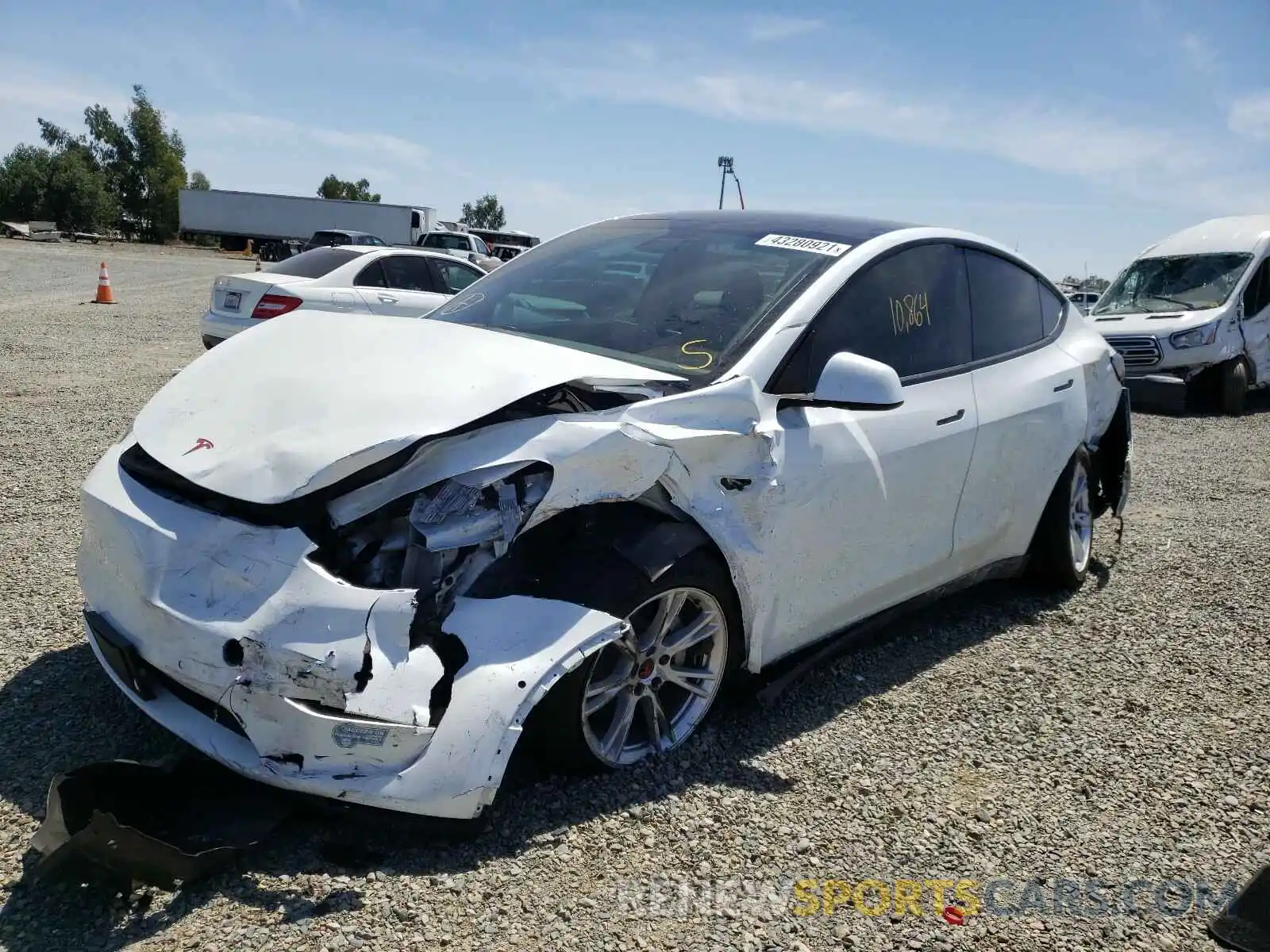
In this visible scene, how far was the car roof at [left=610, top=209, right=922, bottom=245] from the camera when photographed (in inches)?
158

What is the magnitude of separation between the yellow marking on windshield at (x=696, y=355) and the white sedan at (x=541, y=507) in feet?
0.04

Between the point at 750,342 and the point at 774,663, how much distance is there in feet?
3.58

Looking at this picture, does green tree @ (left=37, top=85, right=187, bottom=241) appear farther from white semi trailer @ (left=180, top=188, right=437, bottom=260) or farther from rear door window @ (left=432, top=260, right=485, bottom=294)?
rear door window @ (left=432, top=260, right=485, bottom=294)

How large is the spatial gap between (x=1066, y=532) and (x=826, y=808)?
8.09ft

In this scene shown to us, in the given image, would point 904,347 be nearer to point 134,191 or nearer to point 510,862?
point 510,862

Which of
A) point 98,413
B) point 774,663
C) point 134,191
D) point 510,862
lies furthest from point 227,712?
point 134,191

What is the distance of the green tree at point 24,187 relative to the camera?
68.0 metres

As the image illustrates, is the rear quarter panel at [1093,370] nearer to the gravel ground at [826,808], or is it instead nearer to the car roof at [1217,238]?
the gravel ground at [826,808]

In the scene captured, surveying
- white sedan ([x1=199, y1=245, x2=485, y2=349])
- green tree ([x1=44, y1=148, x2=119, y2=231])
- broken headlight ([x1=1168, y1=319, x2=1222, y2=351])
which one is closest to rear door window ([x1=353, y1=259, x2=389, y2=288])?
white sedan ([x1=199, y1=245, x2=485, y2=349])

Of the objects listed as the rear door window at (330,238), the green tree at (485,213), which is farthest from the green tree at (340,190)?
the rear door window at (330,238)

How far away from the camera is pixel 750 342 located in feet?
11.1

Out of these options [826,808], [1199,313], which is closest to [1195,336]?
[1199,313]

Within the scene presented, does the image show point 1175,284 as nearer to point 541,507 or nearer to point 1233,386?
point 1233,386

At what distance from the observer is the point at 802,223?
4168mm
